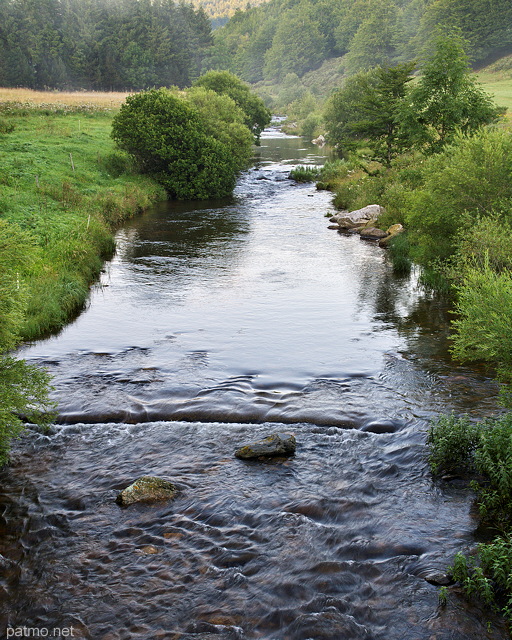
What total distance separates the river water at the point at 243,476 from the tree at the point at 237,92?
49.1 m

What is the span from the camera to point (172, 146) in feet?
137

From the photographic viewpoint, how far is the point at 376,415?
1301cm

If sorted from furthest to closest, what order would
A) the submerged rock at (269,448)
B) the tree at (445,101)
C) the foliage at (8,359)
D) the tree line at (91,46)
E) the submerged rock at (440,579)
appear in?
the tree line at (91,46) → the tree at (445,101) → the submerged rock at (269,448) → the foliage at (8,359) → the submerged rock at (440,579)

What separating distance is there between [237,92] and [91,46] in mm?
53174

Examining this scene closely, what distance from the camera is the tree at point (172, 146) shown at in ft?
136

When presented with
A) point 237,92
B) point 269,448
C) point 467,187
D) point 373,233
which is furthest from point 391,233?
point 237,92

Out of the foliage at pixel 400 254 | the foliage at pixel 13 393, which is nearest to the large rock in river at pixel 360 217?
the foliage at pixel 400 254

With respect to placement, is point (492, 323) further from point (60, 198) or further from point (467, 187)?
point (60, 198)

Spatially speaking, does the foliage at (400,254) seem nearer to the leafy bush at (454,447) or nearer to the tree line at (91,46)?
the leafy bush at (454,447)

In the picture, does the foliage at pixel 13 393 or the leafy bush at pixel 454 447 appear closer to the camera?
the foliage at pixel 13 393

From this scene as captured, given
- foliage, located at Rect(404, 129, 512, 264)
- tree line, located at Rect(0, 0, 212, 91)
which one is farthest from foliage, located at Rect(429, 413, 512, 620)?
tree line, located at Rect(0, 0, 212, 91)

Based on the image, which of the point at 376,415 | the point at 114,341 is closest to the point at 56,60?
the point at 114,341

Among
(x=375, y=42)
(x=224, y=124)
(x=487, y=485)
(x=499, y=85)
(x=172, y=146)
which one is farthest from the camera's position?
(x=375, y=42)

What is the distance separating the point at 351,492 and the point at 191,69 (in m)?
125
